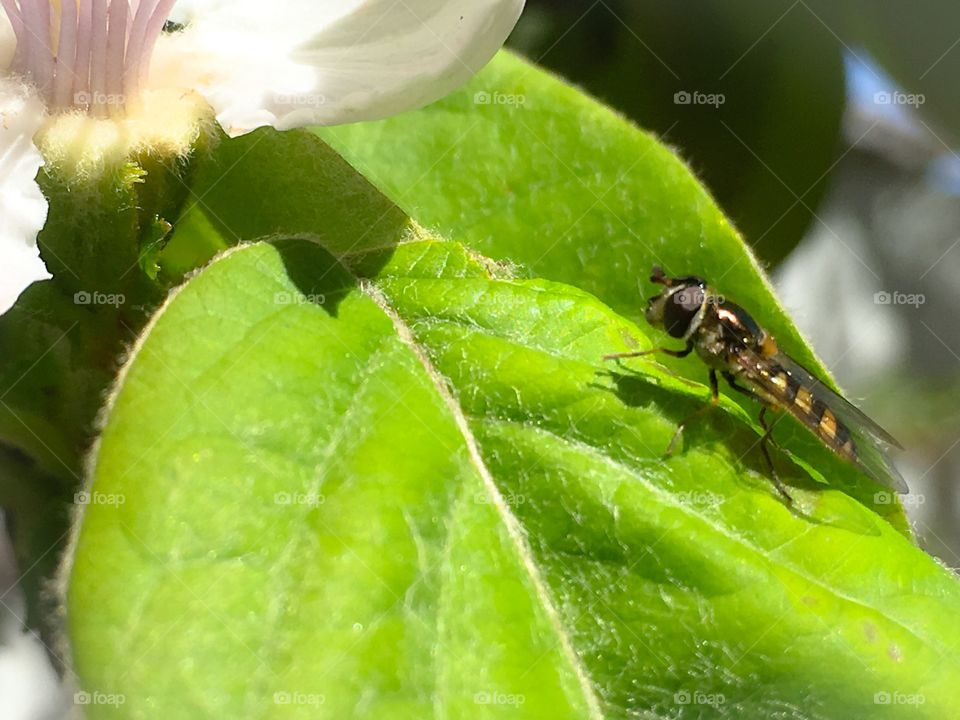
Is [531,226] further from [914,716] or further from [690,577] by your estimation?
[914,716]

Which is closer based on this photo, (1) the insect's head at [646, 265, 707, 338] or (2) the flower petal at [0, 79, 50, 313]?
(2) the flower petal at [0, 79, 50, 313]

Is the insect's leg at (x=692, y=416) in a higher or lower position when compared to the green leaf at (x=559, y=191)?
lower

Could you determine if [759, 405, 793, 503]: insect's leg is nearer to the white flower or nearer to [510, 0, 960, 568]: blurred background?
the white flower

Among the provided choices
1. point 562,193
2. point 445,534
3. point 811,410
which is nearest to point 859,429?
point 811,410

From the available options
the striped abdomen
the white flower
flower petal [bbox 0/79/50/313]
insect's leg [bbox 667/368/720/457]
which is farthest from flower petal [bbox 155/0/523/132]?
the striped abdomen


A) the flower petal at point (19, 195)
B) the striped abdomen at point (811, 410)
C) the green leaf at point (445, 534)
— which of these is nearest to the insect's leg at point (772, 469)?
the green leaf at point (445, 534)

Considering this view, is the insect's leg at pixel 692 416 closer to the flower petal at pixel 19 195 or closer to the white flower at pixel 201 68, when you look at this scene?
the white flower at pixel 201 68

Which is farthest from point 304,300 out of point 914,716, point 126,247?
point 914,716

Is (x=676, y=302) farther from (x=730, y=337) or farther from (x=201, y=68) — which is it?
(x=201, y=68)
